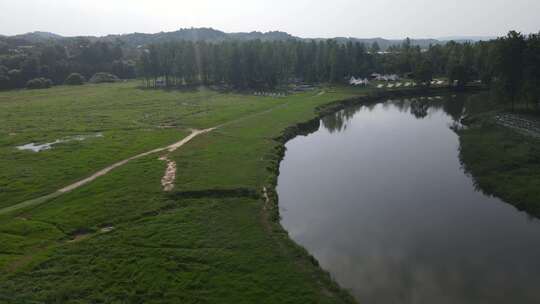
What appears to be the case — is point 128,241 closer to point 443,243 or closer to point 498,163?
point 443,243

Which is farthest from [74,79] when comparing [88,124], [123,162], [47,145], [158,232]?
[158,232]

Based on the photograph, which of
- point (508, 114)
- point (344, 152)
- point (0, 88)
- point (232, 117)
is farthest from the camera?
point (0, 88)

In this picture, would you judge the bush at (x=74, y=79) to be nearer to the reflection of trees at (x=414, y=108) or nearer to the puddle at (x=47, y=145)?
the puddle at (x=47, y=145)

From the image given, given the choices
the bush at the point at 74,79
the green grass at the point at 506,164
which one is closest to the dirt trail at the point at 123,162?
the green grass at the point at 506,164

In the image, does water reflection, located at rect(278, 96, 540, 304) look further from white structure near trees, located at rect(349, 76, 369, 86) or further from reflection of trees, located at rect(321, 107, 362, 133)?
white structure near trees, located at rect(349, 76, 369, 86)

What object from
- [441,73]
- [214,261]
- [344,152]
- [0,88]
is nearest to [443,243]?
[214,261]

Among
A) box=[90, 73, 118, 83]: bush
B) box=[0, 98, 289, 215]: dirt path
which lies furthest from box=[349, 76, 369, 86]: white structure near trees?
box=[90, 73, 118, 83]: bush
